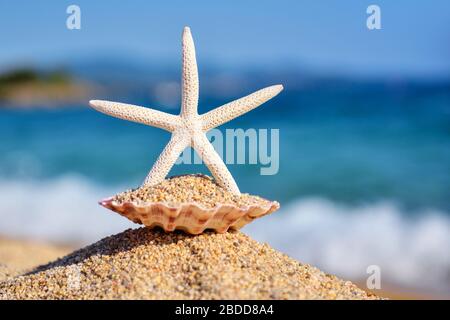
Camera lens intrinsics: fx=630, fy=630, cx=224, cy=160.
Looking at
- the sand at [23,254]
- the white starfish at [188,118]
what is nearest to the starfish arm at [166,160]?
the white starfish at [188,118]

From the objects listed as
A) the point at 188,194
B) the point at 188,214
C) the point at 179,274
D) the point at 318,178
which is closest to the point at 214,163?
the point at 188,194

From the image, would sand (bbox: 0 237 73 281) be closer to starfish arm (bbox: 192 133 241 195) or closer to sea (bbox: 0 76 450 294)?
sea (bbox: 0 76 450 294)

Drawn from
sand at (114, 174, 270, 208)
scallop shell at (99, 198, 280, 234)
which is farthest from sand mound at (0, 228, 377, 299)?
sand at (114, 174, 270, 208)

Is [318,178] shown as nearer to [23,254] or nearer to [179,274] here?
[23,254]

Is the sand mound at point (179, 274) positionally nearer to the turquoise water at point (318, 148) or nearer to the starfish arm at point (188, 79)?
the starfish arm at point (188, 79)
